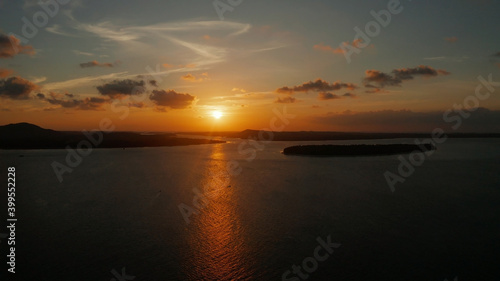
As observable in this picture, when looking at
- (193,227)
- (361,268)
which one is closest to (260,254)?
(361,268)

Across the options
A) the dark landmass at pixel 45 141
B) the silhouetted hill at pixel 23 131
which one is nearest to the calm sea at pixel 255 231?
the dark landmass at pixel 45 141

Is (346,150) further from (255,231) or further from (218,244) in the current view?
(218,244)

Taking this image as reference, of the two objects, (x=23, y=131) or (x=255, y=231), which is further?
(x=23, y=131)

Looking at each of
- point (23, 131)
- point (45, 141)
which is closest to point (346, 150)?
point (45, 141)

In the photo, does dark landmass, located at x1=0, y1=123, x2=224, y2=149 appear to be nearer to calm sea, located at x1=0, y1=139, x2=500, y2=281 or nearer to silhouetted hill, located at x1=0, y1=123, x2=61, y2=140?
silhouetted hill, located at x1=0, y1=123, x2=61, y2=140

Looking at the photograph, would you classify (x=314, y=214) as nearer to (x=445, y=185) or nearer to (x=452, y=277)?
→ (x=452, y=277)

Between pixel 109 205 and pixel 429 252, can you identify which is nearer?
pixel 429 252

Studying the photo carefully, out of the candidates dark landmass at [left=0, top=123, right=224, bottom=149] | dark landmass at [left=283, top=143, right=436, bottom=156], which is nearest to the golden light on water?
dark landmass at [left=283, top=143, right=436, bottom=156]

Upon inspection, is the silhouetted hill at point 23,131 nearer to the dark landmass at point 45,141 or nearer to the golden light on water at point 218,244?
the dark landmass at point 45,141
